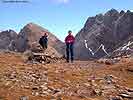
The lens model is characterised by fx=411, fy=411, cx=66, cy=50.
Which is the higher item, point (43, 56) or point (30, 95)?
point (43, 56)

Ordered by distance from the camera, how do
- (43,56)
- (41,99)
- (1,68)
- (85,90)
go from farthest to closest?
(43,56) < (1,68) < (85,90) < (41,99)

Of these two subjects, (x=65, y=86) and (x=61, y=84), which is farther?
(x=61, y=84)

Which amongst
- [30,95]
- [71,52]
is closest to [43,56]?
[71,52]

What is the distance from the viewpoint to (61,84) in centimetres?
2469

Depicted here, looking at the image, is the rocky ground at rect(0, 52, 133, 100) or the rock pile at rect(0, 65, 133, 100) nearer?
the rocky ground at rect(0, 52, 133, 100)

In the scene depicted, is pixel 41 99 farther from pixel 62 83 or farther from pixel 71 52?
pixel 71 52

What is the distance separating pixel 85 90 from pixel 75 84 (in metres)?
1.18

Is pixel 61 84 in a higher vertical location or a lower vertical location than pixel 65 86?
higher

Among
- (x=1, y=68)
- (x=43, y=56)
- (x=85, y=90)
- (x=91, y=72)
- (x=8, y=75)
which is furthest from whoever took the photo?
(x=43, y=56)

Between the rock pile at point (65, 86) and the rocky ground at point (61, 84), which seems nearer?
the rocky ground at point (61, 84)

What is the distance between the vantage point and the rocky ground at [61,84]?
22.6 metres

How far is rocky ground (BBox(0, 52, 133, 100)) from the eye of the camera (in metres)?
22.6

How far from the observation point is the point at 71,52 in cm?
3706

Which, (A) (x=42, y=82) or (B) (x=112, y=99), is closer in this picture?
(B) (x=112, y=99)
